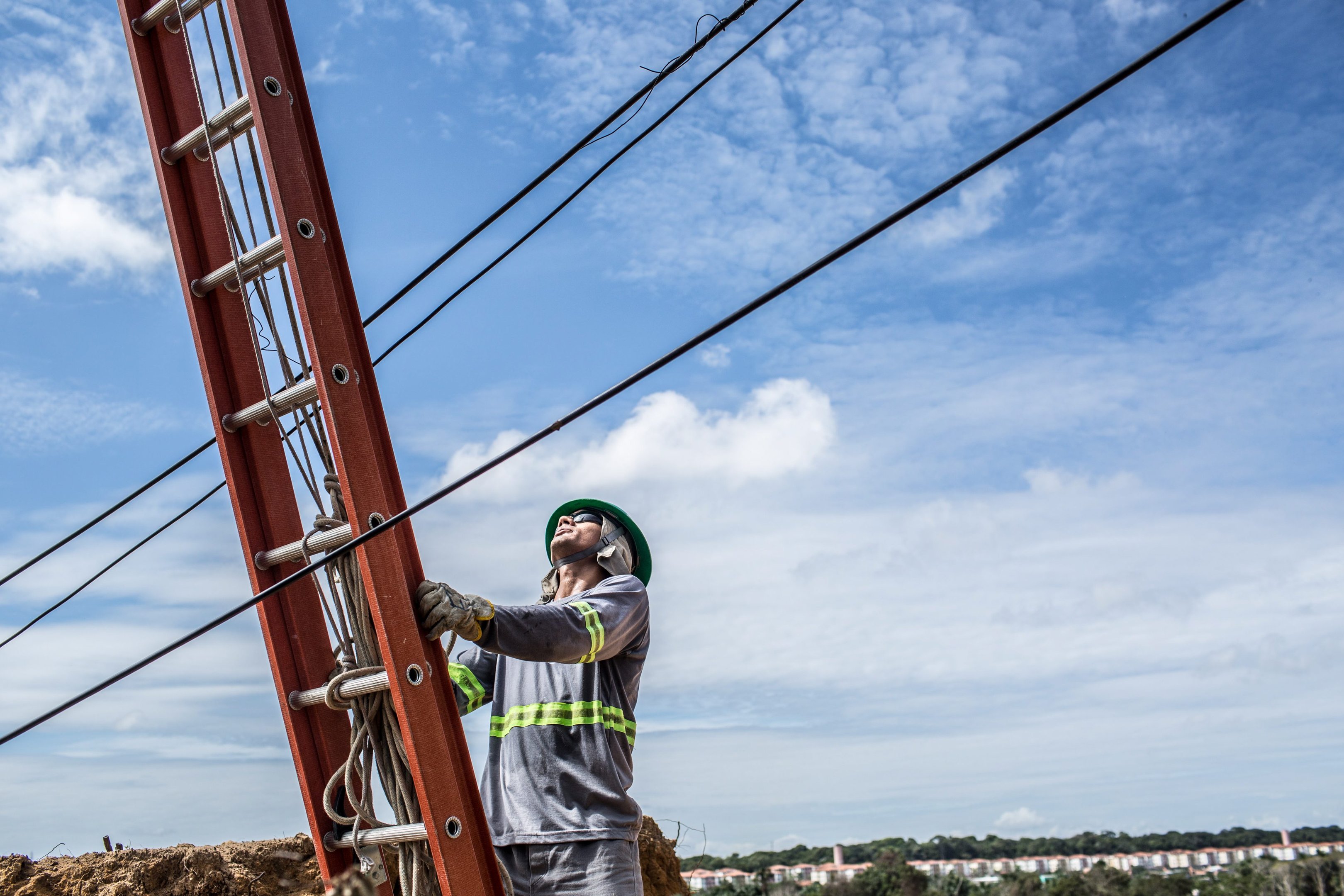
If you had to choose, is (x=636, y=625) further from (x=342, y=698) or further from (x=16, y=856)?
(x=16, y=856)

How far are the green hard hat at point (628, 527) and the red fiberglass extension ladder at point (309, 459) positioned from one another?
1.04 m

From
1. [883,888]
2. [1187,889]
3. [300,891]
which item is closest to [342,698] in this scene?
[300,891]

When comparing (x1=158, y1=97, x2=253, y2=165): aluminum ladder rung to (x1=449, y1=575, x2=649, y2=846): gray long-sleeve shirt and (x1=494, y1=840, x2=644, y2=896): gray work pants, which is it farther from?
(x1=494, y1=840, x2=644, y2=896): gray work pants

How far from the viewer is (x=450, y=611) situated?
309 centimetres

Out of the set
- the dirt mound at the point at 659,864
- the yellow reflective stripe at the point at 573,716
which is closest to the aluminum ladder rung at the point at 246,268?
the yellow reflective stripe at the point at 573,716

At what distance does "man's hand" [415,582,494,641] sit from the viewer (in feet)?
10.1

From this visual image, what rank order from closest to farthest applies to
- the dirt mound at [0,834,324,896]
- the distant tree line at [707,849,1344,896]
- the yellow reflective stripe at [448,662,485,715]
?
the yellow reflective stripe at [448,662,485,715] → the dirt mound at [0,834,324,896] → the distant tree line at [707,849,1344,896]

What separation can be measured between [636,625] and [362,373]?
Answer: 49.5 inches

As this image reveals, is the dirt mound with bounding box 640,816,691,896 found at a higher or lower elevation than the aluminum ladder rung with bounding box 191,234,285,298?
lower

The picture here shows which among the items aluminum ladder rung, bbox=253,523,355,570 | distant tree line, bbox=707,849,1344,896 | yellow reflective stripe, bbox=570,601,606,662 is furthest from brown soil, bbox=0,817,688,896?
distant tree line, bbox=707,849,1344,896

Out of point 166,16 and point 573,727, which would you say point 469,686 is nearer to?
point 573,727

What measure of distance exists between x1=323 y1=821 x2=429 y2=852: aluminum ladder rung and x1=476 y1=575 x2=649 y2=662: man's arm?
1.90 feet

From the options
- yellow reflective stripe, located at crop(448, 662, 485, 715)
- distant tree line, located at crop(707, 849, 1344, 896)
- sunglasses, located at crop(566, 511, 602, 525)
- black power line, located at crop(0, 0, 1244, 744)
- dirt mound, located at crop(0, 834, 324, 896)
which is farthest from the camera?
distant tree line, located at crop(707, 849, 1344, 896)

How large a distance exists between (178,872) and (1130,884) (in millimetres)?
22952
